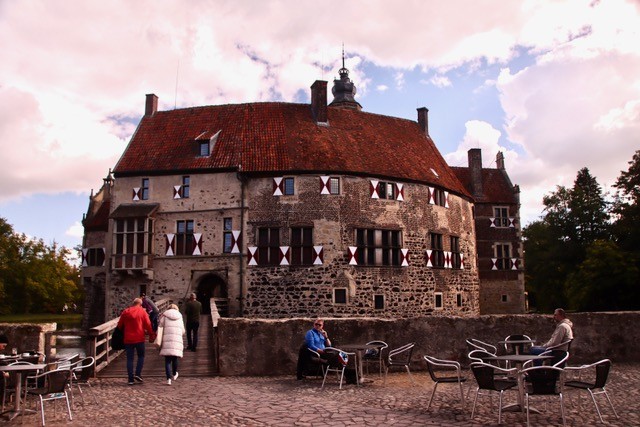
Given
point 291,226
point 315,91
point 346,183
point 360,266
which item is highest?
point 315,91

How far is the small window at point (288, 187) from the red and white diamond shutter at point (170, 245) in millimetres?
5808

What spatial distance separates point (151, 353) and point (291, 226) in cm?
1237

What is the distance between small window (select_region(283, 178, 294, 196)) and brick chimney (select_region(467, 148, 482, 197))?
17.8m

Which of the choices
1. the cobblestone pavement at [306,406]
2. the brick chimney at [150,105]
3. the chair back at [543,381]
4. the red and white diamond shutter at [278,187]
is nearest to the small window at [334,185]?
the red and white diamond shutter at [278,187]

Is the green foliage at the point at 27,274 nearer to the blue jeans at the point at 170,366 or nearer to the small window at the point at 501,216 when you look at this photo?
the small window at the point at 501,216

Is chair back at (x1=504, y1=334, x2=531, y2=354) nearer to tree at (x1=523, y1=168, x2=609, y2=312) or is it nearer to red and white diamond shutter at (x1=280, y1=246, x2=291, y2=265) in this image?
red and white diamond shutter at (x1=280, y1=246, x2=291, y2=265)

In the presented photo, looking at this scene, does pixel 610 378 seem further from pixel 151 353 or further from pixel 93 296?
pixel 93 296

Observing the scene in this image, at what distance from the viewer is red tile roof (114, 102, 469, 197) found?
27.8 metres

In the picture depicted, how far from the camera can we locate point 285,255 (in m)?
26.7

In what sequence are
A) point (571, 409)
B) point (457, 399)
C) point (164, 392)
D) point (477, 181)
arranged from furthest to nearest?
point (477, 181) < point (164, 392) < point (457, 399) < point (571, 409)

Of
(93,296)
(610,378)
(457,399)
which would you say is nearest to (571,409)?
(457,399)

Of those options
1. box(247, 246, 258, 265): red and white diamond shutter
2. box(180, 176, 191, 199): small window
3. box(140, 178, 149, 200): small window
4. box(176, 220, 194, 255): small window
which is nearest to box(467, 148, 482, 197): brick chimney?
box(247, 246, 258, 265): red and white diamond shutter

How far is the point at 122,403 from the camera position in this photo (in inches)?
354

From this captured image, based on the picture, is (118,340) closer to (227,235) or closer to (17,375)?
(17,375)
